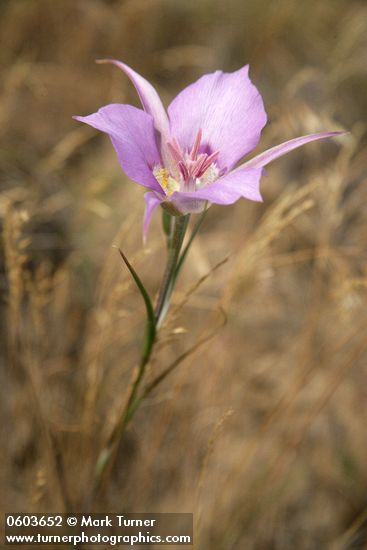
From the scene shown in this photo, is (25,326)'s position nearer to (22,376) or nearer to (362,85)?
(22,376)

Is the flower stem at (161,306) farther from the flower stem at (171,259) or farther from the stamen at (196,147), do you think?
the stamen at (196,147)

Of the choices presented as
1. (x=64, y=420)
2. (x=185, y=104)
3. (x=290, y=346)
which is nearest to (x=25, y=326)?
(x=64, y=420)

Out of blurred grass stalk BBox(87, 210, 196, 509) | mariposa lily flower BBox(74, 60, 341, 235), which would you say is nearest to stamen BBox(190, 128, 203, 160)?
mariposa lily flower BBox(74, 60, 341, 235)

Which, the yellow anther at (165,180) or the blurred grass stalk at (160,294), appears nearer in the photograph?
the blurred grass stalk at (160,294)

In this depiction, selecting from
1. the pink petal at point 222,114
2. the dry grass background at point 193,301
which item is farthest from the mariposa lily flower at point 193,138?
the dry grass background at point 193,301

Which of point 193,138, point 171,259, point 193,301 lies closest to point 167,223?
point 171,259

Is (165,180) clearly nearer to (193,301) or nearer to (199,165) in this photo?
(199,165)
